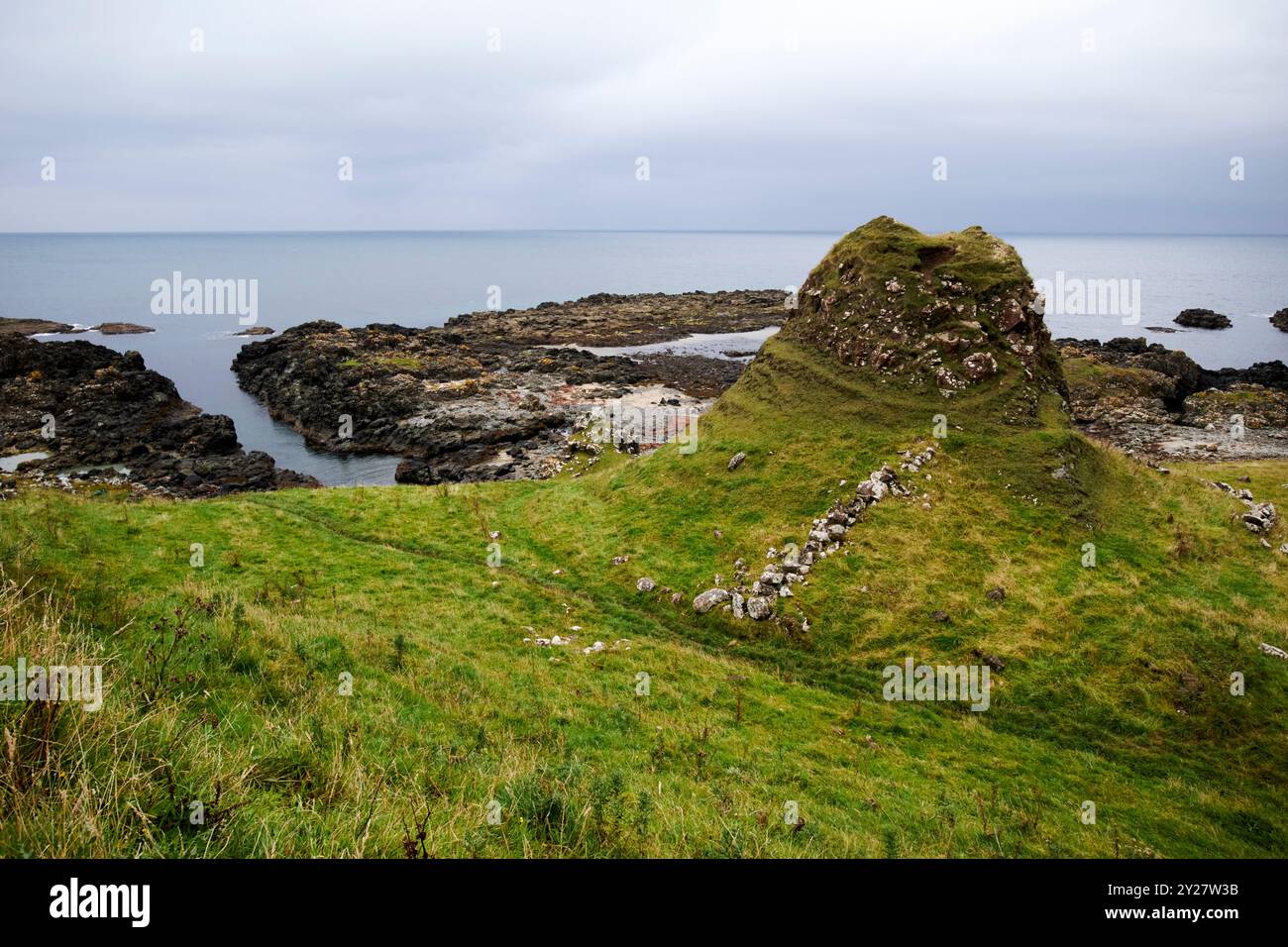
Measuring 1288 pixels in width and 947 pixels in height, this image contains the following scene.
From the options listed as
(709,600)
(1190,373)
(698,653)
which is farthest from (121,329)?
(1190,373)

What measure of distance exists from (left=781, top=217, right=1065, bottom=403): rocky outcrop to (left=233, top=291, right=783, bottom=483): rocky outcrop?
20853 millimetres

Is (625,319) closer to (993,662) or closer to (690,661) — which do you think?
(690,661)

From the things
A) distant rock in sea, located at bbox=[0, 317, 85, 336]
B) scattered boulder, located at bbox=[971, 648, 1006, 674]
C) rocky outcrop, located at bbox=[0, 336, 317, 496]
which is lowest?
scattered boulder, located at bbox=[971, 648, 1006, 674]

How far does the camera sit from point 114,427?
61.9 metres

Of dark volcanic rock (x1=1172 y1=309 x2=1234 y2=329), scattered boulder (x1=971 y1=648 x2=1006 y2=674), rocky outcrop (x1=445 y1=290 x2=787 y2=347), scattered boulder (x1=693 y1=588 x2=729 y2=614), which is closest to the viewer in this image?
scattered boulder (x1=971 y1=648 x2=1006 y2=674)

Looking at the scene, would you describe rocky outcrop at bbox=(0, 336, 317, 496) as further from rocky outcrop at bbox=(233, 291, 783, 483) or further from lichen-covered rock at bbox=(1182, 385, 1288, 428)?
lichen-covered rock at bbox=(1182, 385, 1288, 428)

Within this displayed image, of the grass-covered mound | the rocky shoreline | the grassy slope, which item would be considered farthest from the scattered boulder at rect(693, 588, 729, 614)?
the rocky shoreline

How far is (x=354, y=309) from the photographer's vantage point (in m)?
150

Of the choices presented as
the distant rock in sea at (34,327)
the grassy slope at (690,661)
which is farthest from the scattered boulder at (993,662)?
the distant rock in sea at (34,327)

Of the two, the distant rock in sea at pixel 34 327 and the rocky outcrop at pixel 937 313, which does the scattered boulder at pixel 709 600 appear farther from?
the distant rock in sea at pixel 34 327

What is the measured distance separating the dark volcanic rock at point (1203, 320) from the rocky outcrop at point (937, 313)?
130548 mm

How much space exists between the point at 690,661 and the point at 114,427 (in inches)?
2676

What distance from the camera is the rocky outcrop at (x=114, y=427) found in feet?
174

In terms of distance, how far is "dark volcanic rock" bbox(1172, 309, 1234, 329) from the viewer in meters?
125
